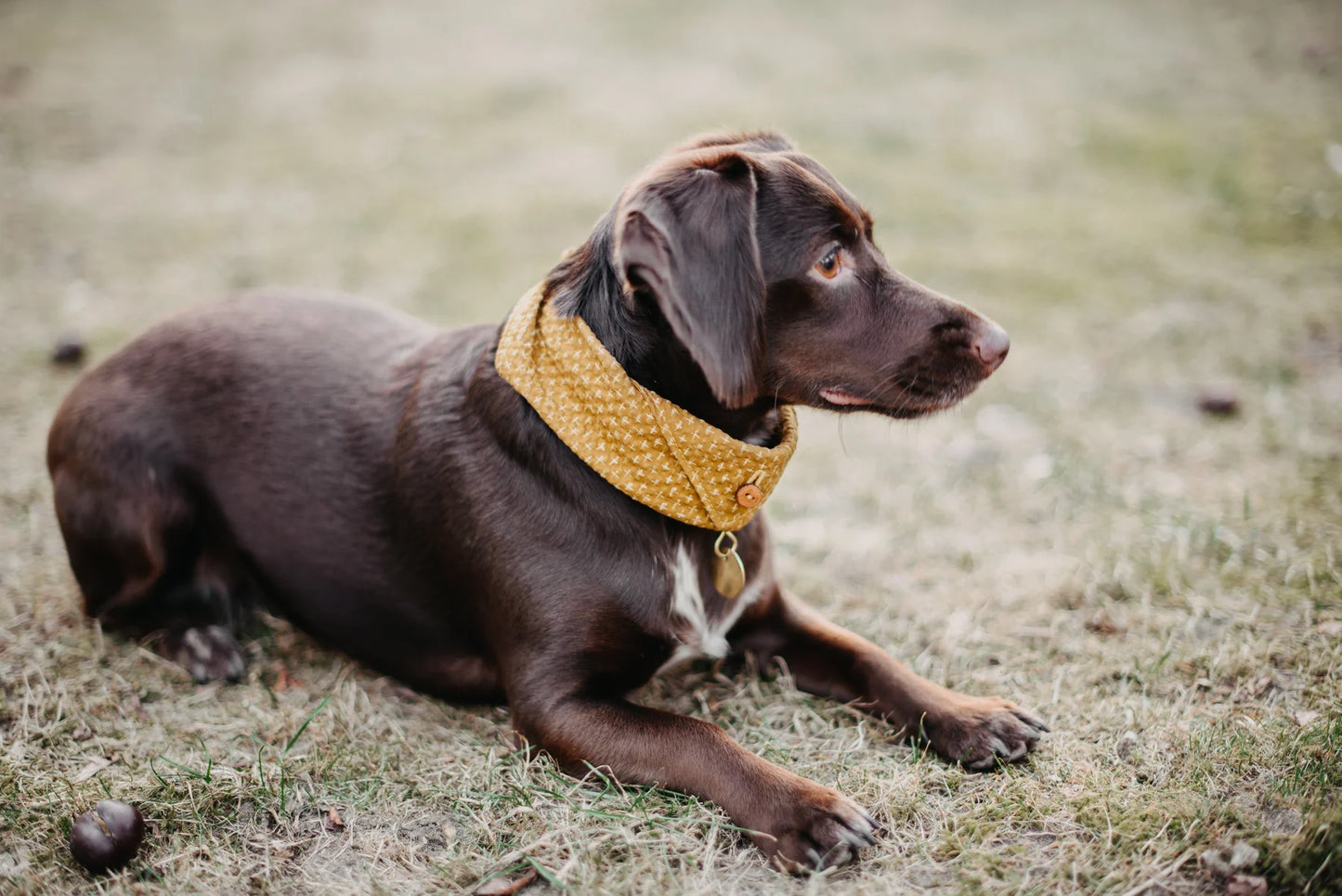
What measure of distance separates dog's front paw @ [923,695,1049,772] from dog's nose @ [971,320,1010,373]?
3.28 ft

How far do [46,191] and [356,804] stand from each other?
702 centimetres

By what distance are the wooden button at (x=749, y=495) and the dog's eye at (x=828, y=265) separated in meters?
0.62

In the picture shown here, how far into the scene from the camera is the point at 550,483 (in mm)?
2787

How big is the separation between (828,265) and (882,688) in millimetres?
1295

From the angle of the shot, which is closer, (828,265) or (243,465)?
(828,265)

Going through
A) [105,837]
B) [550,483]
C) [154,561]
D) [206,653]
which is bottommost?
[206,653]

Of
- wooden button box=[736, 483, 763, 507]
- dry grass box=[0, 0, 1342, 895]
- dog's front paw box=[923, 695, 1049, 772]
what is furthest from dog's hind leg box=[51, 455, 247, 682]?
dog's front paw box=[923, 695, 1049, 772]

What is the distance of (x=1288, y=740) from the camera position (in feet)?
8.65

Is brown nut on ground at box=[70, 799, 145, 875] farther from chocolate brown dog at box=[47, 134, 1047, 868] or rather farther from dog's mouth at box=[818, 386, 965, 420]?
dog's mouth at box=[818, 386, 965, 420]

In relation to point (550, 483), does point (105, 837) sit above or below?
below

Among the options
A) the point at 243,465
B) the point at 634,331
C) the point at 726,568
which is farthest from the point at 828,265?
the point at 243,465

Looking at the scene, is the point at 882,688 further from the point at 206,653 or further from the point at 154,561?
the point at 154,561

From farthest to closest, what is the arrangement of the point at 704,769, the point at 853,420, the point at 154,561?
the point at 853,420, the point at 154,561, the point at 704,769

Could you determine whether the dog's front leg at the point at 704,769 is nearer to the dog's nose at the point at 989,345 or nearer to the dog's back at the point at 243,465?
the dog's back at the point at 243,465
